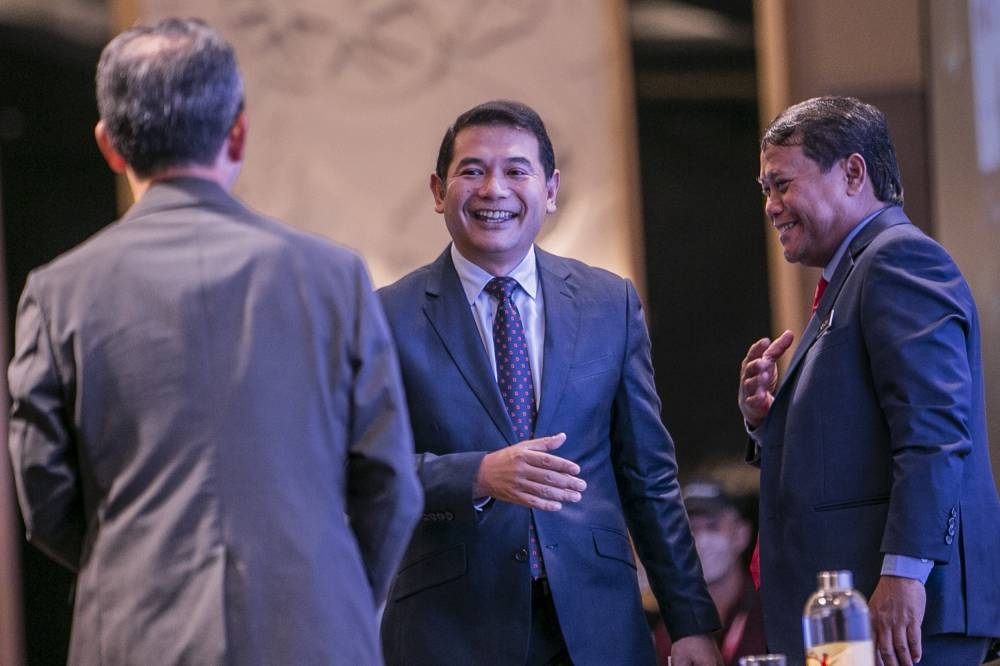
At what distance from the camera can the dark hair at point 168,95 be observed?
73.3 inches

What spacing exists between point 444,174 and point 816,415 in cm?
91

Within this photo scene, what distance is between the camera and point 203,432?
1.79 metres

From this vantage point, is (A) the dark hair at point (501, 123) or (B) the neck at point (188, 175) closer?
(B) the neck at point (188, 175)

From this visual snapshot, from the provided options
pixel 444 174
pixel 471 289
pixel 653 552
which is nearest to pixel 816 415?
pixel 653 552

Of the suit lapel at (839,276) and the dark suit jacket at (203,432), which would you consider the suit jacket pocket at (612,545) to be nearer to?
the suit lapel at (839,276)

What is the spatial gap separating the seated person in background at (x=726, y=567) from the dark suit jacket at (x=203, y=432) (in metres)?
2.44

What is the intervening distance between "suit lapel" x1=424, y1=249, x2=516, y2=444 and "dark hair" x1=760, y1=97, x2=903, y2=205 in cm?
71

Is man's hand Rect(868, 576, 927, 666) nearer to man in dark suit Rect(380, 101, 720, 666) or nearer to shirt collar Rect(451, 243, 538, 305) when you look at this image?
man in dark suit Rect(380, 101, 720, 666)

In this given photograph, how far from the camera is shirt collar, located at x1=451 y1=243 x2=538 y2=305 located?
2.88 metres

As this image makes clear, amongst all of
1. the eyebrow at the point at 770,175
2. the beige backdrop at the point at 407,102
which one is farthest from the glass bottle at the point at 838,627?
the beige backdrop at the point at 407,102

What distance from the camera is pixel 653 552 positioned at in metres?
2.86

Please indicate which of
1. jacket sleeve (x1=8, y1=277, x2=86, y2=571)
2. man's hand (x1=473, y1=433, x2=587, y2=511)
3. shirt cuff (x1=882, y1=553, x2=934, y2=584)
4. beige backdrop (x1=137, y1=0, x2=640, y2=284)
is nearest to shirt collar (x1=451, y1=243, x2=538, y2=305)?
man's hand (x1=473, y1=433, x2=587, y2=511)

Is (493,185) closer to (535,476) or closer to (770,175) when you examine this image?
(770,175)

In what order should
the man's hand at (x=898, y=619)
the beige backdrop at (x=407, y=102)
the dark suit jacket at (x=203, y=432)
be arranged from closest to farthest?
the dark suit jacket at (x=203, y=432), the man's hand at (x=898, y=619), the beige backdrop at (x=407, y=102)
